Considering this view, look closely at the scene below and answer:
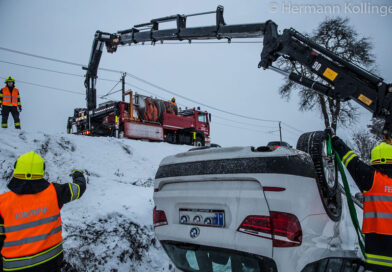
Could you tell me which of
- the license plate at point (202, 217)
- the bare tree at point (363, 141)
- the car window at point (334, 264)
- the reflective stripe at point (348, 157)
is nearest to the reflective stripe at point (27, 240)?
the license plate at point (202, 217)

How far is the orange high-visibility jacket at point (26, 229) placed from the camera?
7.62 ft

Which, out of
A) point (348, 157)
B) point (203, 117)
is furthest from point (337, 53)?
point (348, 157)

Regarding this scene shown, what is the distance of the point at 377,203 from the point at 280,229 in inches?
48.7

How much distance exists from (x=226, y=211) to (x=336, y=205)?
106cm

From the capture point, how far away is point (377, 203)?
2.38 m

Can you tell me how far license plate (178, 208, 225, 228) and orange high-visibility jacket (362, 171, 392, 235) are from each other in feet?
4.68

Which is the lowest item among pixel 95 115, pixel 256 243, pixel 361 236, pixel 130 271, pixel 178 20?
pixel 130 271

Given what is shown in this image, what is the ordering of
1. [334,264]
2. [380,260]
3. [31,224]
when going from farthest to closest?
[31,224]
[380,260]
[334,264]

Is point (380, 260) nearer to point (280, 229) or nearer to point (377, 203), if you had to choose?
point (377, 203)

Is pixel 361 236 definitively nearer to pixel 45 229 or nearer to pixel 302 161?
pixel 302 161

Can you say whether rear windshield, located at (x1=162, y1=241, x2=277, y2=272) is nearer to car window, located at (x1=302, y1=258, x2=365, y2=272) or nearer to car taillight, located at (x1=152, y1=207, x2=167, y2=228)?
car taillight, located at (x1=152, y1=207, x2=167, y2=228)

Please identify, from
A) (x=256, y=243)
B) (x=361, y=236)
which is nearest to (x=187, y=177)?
(x=256, y=243)

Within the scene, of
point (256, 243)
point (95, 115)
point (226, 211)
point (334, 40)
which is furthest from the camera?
point (334, 40)

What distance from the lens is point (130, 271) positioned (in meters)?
3.57
